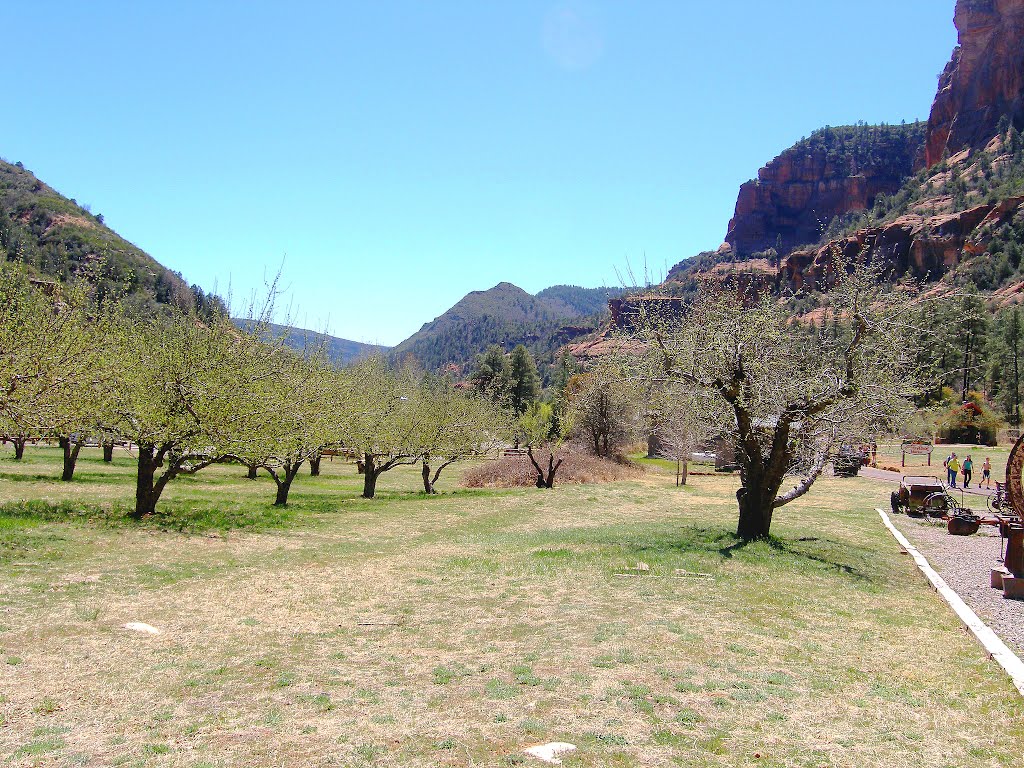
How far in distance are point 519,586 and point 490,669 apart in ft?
14.5

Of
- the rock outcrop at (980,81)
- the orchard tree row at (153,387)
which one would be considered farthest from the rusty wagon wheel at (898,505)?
the rock outcrop at (980,81)

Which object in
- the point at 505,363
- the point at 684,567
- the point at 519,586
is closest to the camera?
the point at 519,586

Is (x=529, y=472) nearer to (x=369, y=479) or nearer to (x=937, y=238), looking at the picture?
(x=369, y=479)

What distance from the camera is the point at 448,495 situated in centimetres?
2967

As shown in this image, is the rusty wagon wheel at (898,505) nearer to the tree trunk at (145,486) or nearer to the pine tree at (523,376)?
the tree trunk at (145,486)

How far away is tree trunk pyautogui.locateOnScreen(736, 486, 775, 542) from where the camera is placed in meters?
15.0

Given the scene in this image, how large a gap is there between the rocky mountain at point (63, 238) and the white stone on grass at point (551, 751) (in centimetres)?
7716

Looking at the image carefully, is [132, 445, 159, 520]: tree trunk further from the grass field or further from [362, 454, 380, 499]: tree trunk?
[362, 454, 380, 499]: tree trunk

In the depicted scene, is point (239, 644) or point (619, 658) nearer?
point (619, 658)

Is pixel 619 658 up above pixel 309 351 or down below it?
below

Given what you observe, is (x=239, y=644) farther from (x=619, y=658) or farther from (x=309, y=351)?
(x=309, y=351)

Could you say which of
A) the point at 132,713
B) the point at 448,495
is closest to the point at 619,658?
the point at 132,713

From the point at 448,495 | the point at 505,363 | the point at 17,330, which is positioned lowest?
the point at 448,495

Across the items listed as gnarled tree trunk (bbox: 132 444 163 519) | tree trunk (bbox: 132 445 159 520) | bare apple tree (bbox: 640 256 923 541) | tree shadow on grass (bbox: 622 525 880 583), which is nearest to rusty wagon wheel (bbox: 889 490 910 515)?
bare apple tree (bbox: 640 256 923 541)
